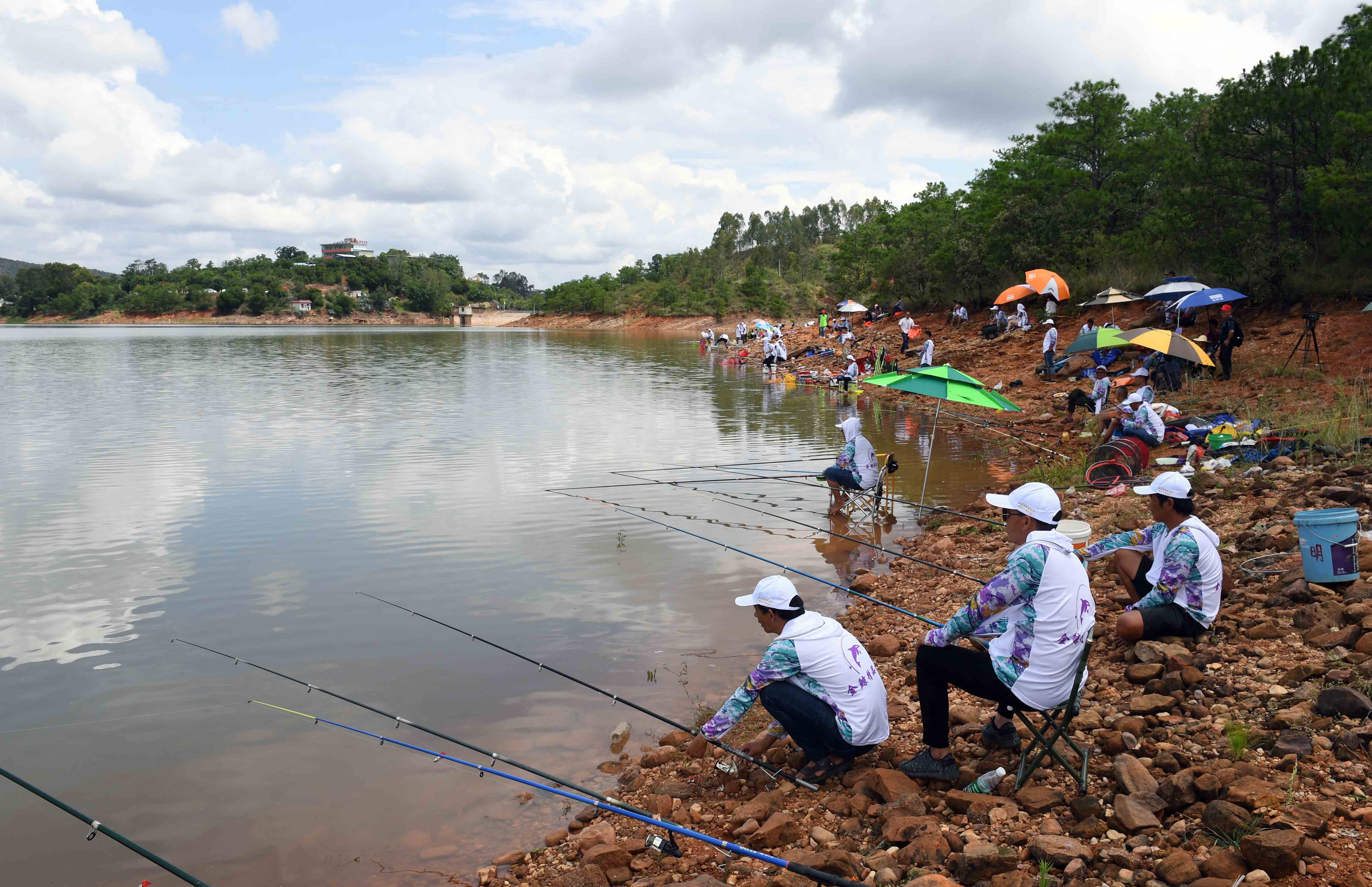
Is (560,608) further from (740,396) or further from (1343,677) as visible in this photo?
(740,396)

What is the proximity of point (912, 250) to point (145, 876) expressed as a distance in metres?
50.4

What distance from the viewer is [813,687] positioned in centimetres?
502

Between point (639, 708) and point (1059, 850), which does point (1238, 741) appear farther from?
point (639, 708)

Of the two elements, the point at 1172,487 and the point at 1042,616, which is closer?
the point at 1042,616

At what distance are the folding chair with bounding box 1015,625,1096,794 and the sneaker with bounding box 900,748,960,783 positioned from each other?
342 mm

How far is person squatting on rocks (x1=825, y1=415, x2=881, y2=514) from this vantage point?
12.8m

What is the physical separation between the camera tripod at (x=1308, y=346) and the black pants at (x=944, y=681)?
1615 cm

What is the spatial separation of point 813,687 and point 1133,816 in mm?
1707

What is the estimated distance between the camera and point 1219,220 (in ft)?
78.9

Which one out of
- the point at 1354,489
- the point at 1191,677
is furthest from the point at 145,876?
the point at 1354,489

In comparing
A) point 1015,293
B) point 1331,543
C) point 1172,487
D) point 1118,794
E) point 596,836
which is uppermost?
point 1015,293

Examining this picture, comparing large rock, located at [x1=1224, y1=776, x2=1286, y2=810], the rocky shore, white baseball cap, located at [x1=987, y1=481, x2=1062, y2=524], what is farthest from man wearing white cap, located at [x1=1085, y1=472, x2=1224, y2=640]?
large rock, located at [x1=1224, y1=776, x2=1286, y2=810]

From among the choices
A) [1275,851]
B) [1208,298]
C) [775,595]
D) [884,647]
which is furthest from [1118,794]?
[1208,298]

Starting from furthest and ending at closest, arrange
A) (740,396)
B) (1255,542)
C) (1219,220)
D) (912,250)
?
(912,250), (740,396), (1219,220), (1255,542)
